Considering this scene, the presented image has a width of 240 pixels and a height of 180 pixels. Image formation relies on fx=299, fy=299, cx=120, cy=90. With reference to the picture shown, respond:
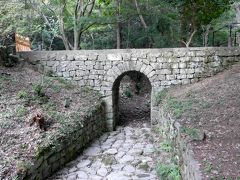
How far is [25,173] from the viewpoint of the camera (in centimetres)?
488

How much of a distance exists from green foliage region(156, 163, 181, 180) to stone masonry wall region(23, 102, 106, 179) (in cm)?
209

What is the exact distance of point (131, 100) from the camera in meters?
14.1

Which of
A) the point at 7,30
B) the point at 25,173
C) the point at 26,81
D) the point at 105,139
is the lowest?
the point at 105,139

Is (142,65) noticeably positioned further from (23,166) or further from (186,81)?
(23,166)

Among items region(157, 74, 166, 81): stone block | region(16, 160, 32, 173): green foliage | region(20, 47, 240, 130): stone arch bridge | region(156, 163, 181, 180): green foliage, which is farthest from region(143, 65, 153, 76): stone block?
region(16, 160, 32, 173): green foliage

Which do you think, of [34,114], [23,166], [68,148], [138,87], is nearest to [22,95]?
[34,114]

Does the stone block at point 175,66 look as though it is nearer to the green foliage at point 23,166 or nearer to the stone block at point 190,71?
the stone block at point 190,71

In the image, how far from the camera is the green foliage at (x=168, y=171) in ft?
17.1

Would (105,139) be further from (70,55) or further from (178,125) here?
(178,125)

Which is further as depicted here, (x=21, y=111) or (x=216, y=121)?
(x=21, y=111)

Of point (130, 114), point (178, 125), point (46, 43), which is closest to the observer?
point (178, 125)

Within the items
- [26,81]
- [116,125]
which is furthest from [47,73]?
[116,125]

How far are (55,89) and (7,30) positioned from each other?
2.27 m

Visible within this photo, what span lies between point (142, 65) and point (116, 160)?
381cm
